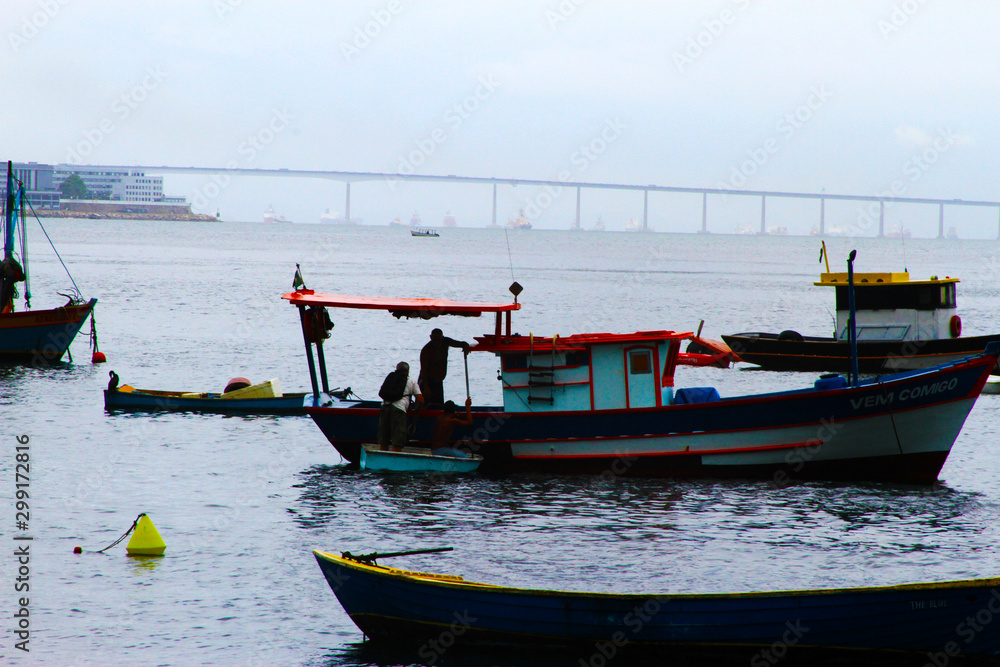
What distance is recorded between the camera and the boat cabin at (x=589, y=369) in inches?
755

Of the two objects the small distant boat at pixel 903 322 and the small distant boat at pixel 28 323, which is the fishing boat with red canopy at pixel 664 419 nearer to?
the small distant boat at pixel 903 322

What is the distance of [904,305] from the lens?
33625 millimetres


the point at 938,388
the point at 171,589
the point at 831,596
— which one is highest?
the point at 938,388

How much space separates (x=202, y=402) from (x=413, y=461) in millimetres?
9961

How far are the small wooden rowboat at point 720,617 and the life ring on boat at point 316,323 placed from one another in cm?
973

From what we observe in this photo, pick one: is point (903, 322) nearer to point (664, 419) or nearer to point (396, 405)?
point (664, 419)

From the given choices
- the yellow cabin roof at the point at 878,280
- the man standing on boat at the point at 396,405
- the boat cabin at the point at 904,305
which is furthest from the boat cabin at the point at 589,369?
the boat cabin at the point at 904,305

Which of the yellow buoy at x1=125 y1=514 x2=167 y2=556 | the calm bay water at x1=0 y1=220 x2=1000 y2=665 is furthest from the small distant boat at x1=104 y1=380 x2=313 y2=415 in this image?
the yellow buoy at x1=125 y1=514 x2=167 y2=556

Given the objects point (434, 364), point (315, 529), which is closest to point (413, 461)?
point (434, 364)

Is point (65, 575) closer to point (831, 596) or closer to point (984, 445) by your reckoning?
point (831, 596)

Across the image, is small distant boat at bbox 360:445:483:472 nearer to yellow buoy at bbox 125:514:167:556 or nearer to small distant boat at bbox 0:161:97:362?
yellow buoy at bbox 125:514:167:556

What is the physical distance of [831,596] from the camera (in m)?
10.3

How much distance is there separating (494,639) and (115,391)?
19.4 meters

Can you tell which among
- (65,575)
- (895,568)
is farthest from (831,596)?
(65,575)
